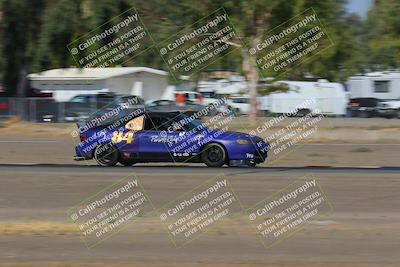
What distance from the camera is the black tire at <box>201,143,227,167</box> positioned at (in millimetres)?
17753

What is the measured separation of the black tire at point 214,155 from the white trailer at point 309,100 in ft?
64.2

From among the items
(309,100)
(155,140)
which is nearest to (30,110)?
(309,100)

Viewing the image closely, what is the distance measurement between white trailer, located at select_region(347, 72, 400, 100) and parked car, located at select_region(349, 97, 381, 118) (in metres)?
2.15

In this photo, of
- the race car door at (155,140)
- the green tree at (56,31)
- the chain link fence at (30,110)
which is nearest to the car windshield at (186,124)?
the race car door at (155,140)

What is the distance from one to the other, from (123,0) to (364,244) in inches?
1148

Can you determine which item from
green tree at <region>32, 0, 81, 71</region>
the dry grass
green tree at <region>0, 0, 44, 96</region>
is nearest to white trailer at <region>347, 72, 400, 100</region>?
green tree at <region>32, 0, 81, 71</region>

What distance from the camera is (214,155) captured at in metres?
17.8

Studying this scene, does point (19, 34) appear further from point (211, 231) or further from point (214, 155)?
point (211, 231)

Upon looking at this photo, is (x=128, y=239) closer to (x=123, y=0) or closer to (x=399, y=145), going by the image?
(x=399, y=145)

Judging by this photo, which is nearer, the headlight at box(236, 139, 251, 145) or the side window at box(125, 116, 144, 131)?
the headlight at box(236, 139, 251, 145)

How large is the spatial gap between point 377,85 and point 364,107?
3.72 metres

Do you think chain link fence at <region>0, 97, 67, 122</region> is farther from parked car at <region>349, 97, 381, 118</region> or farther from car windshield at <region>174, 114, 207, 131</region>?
car windshield at <region>174, 114, 207, 131</region>

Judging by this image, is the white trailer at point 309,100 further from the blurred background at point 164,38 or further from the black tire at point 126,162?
the black tire at point 126,162

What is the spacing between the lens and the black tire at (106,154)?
18.1 m
